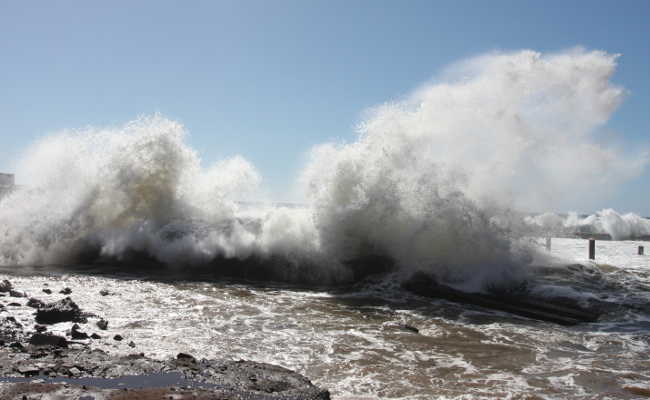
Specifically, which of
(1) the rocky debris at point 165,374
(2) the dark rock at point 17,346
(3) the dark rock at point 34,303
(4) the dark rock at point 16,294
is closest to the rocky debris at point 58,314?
(3) the dark rock at point 34,303

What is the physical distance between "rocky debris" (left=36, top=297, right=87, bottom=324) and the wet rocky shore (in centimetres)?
78

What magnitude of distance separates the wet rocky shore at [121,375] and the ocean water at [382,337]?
0.46 metres

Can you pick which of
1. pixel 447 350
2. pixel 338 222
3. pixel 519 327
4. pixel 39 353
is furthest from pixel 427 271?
pixel 39 353

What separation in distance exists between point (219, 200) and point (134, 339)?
12.5 m

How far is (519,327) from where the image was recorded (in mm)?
8164

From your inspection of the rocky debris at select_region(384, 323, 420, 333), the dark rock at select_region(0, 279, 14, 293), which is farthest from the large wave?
the dark rock at select_region(0, 279, 14, 293)

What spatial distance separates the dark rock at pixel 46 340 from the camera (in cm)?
557

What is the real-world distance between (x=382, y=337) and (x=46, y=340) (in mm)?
4298

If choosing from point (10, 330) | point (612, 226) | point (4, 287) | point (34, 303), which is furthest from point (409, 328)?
point (612, 226)

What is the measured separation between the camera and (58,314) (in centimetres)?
691

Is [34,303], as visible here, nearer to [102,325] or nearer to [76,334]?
[102,325]

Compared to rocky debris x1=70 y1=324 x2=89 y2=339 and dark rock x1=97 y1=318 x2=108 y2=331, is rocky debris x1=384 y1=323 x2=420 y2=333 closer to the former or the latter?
dark rock x1=97 y1=318 x2=108 y2=331

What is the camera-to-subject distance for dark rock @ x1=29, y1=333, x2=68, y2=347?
18.3ft

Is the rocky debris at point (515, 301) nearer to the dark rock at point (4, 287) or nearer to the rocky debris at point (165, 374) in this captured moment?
the rocky debris at point (165, 374)
